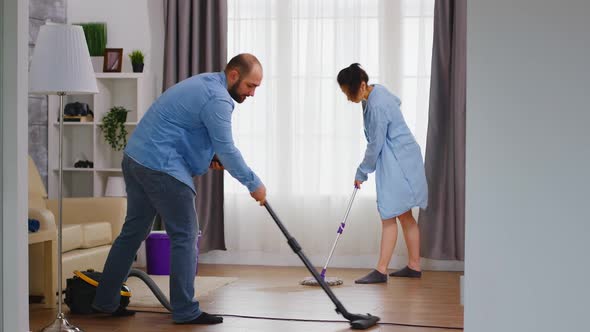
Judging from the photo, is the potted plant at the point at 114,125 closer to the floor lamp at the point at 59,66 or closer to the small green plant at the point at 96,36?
the small green plant at the point at 96,36

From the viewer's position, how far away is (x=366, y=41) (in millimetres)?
6270

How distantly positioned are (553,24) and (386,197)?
3.03m

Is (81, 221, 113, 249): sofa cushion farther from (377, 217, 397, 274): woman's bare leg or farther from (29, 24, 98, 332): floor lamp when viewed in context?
(377, 217, 397, 274): woman's bare leg

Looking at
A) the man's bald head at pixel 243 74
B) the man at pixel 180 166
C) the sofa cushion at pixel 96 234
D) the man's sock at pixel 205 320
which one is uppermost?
the man's bald head at pixel 243 74

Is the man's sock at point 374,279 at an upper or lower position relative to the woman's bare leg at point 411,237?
lower

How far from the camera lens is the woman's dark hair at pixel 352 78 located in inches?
213

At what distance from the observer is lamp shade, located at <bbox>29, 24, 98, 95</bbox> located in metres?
3.93

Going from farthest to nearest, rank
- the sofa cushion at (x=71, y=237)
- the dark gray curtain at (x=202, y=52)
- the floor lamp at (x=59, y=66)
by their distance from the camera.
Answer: the dark gray curtain at (x=202, y=52) → the sofa cushion at (x=71, y=237) → the floor lamp at (x=59, y=66)

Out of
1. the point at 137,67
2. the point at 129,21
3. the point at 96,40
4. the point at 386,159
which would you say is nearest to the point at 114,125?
the point at 137,67

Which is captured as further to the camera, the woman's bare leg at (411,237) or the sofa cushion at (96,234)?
the woman's bare leg at (411,237)

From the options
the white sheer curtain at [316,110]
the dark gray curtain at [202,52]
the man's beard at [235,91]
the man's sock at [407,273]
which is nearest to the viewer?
the man's beard at [235,91]

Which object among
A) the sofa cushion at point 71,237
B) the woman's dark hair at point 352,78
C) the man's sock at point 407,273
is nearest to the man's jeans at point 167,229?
the sofa cushion at point 71,237

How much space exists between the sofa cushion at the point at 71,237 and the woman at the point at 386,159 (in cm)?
169

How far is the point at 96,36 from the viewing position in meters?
6.54
